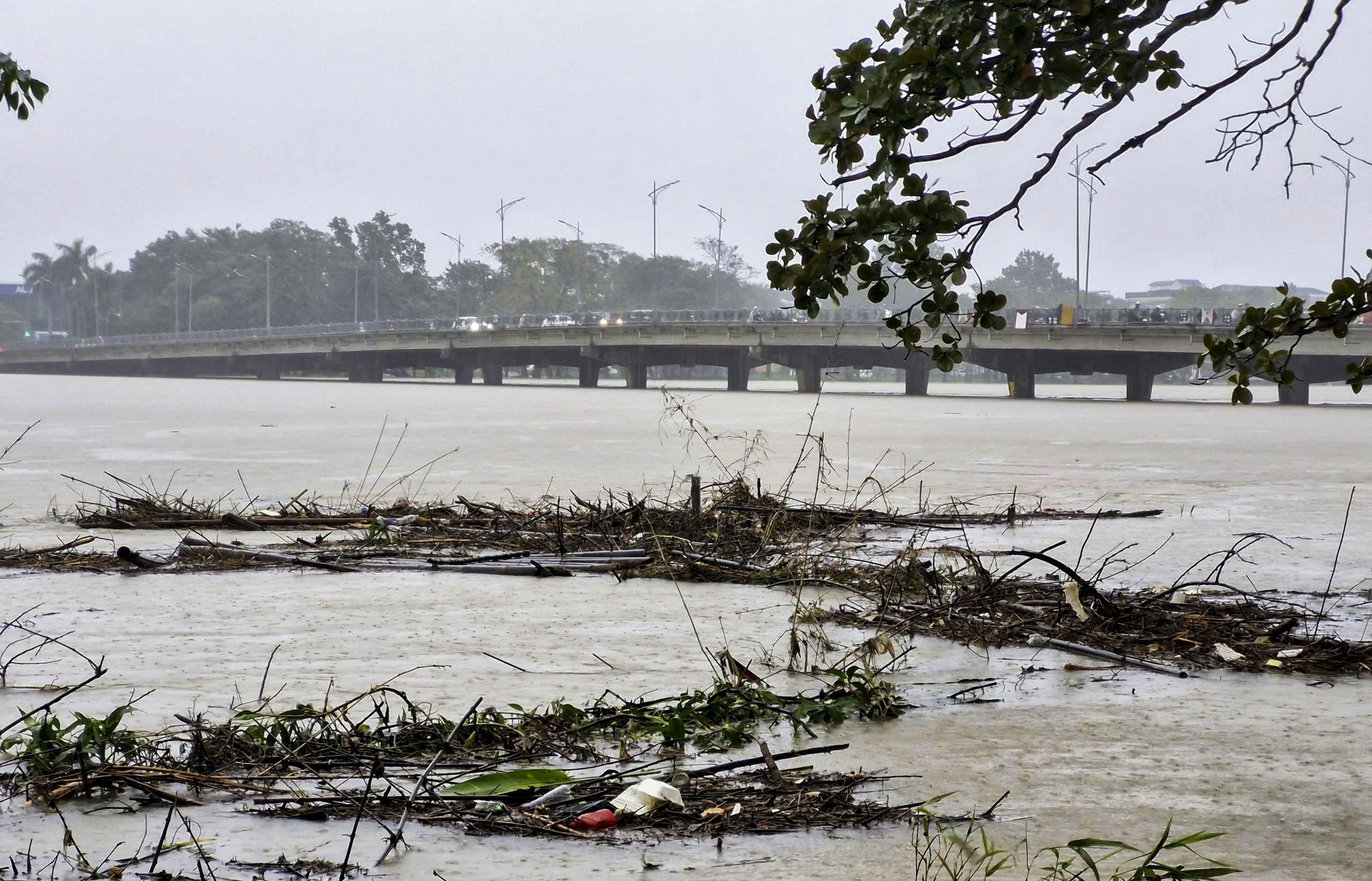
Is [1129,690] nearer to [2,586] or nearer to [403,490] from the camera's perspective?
[2,586]

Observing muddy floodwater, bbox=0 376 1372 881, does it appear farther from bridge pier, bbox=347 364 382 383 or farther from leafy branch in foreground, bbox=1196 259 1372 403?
bridge pier, bbox=347 364 382 383

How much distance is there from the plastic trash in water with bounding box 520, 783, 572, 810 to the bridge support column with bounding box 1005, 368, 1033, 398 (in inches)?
2556

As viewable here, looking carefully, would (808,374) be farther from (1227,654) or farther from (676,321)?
(1227,654)

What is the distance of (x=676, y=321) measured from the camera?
78625mm

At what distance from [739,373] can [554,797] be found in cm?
7475

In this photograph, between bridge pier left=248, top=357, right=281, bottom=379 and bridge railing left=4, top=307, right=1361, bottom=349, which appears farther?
bridge pier left=248, top=357, right=281, bottom=379

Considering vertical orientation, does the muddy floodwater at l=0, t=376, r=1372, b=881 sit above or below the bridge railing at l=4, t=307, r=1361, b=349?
below

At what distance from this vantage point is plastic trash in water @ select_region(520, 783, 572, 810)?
11.0 ft

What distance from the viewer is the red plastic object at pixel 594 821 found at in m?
3.28

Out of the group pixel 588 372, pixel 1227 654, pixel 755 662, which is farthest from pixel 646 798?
pixel 588 372

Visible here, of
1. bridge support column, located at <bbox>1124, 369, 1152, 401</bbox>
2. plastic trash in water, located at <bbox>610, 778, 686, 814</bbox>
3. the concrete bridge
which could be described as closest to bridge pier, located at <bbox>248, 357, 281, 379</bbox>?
the concrete bridge

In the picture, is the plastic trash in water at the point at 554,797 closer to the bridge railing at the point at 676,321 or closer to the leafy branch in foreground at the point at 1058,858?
the leafy branch in foreground at the point at 1058,858

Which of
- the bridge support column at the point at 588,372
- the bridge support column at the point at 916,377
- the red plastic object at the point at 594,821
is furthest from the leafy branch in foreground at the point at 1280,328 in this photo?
the bridge support column at the point at 588,372

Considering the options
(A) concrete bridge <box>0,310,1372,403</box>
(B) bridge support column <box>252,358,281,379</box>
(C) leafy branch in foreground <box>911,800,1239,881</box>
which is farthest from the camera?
(B) bridge support column <box>252,358,281,379</box>
